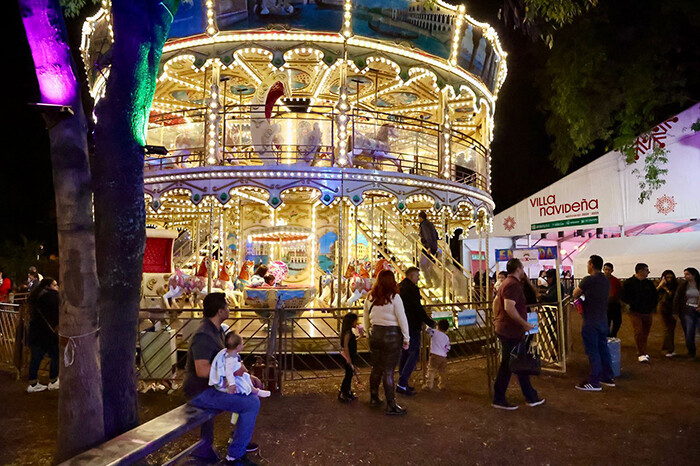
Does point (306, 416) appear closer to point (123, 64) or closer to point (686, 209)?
point (123, 64)

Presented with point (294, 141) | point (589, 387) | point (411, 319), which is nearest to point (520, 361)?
point (411, 319)

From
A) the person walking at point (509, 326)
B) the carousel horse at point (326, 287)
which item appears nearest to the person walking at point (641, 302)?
the person walking at point (509, 326)

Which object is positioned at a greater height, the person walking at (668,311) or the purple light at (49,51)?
the purple light at (49,51)

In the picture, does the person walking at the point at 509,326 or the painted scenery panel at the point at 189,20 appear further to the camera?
the painted scenery panel at the point at 189,20

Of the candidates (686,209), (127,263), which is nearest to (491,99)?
(686,209)

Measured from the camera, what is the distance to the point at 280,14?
11891mm

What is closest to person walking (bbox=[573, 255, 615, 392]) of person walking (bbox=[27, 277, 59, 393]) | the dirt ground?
the dirt ground

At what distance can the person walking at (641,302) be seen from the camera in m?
9.95

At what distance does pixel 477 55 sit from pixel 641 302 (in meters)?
7.62

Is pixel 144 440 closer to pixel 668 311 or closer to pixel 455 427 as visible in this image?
pixel 455 427

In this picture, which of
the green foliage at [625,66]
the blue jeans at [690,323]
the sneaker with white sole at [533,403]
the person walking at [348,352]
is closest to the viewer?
the sneaker with white sole at [533,403]

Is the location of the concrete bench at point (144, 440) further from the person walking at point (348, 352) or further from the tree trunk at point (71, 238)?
the person walking at point (348, 352)

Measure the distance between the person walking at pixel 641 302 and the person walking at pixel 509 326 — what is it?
4.41 meters

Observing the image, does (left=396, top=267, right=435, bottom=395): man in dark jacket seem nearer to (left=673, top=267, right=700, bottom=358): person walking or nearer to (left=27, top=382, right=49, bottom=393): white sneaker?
(left=27, top=382, right=49, bottom=393): white sneaker
